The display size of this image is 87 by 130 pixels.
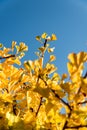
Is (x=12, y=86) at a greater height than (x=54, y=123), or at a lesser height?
greater

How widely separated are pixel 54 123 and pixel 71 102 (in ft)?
1.02

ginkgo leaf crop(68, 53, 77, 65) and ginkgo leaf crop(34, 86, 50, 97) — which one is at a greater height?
ginkgo leaf crop(68, 53, 77, 65)

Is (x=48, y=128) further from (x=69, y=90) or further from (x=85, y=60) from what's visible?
(x=85, y=60)

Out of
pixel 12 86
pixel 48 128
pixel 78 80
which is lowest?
pixel 48 128

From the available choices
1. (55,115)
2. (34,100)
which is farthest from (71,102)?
(34,100)

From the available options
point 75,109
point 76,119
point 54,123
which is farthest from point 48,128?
point 75,109

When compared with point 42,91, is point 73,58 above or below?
above

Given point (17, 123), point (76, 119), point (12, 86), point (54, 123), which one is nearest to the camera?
point (17, 123)

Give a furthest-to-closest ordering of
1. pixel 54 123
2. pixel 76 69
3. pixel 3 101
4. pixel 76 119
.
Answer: pixel 3 101 → pixel 54 123 → pixel 76 119 → pixel 76 69

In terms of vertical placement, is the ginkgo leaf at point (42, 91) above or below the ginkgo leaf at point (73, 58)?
below

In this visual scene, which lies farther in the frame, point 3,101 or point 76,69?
point 3,101

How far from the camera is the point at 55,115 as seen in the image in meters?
2.00

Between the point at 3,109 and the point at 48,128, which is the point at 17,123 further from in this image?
the point at 3,109

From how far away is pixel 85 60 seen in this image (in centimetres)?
167
